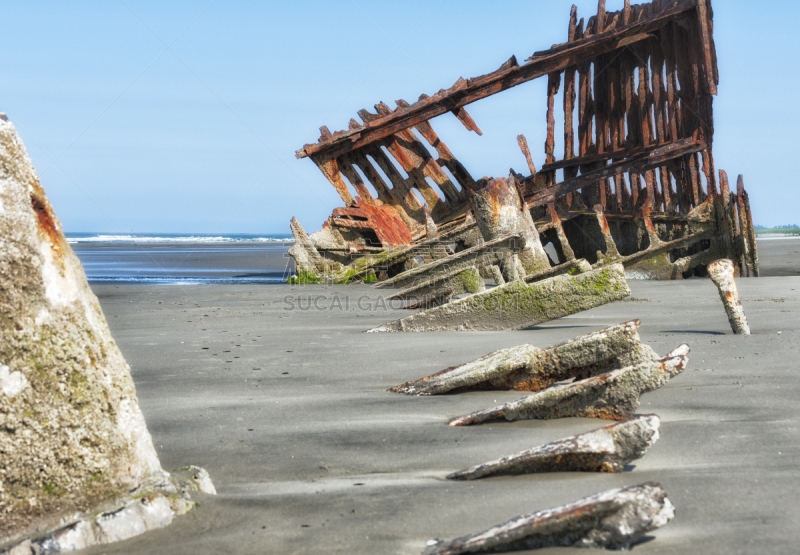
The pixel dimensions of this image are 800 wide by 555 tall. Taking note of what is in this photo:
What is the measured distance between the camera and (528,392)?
11.0 feet

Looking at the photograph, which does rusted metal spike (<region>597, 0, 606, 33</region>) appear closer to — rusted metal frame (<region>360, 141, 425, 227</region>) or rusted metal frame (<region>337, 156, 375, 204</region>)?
rusted metal frame (<region>360, 141, 425, 227</region>)

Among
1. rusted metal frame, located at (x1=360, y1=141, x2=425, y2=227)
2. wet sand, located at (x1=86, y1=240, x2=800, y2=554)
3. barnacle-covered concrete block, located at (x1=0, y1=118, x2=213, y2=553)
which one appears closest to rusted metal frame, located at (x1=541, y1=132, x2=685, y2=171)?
rusted metal frame, located at (x1=360, y1=141, x2=425, y2=227)

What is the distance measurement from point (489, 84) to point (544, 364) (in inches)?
354

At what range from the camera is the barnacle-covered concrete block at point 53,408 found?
176cm

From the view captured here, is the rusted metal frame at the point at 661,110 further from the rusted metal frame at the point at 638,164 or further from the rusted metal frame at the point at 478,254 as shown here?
the rusted metal frame at the point at 478,254

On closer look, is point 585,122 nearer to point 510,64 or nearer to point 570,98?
point 570,98

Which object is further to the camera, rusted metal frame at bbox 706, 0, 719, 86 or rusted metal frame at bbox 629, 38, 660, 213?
rusted metal frame at bbox 629, 38, 660, 213

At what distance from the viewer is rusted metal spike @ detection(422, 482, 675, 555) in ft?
5.08

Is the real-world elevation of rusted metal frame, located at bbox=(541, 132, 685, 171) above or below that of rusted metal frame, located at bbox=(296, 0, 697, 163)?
below

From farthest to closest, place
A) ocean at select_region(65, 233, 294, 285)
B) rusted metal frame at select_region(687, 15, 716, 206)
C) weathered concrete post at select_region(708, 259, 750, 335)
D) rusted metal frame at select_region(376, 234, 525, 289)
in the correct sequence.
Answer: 1. ocean at select_region(65, 233, 294, 285)
2. rusted metal frame at select_region(687, 15, 716, 206)
3. rusted metal frame at select_region(376, 234, 525, 289)
4. weathered concrete post at select_region(708, 259, 750, 335)

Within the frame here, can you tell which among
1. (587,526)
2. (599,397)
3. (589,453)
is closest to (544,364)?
(599,397)

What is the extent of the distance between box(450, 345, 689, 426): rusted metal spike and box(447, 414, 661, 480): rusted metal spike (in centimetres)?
54

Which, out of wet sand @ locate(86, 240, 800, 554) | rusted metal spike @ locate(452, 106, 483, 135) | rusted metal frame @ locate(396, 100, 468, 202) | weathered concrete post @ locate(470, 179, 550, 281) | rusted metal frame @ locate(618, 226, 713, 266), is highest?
rusted metal spike @ locate(452, 106, 483, 135)

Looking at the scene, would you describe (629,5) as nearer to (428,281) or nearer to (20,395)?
(428,281)
